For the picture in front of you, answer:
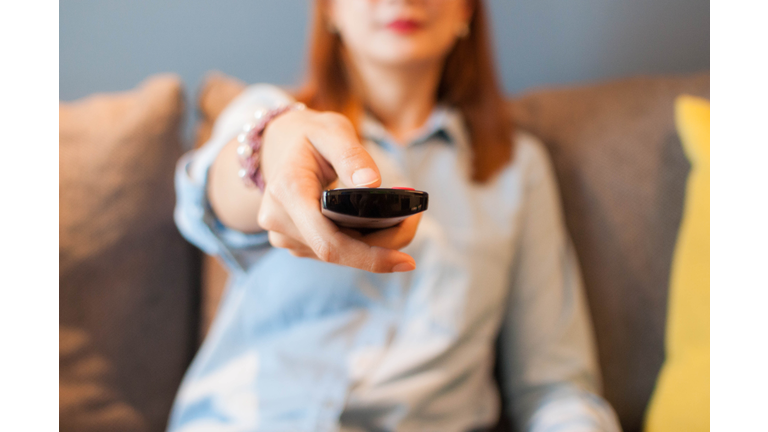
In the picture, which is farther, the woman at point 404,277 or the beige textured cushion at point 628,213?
the beige textured cushion at point 628,213

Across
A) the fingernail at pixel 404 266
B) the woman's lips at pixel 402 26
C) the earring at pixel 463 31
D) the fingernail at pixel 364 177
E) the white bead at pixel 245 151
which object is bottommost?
the fingernail at pixel 404 266

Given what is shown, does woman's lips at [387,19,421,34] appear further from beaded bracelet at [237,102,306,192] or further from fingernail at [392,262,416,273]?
fingernail at [392,262,416,273]

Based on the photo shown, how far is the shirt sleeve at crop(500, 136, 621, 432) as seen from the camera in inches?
Answer: 28.4

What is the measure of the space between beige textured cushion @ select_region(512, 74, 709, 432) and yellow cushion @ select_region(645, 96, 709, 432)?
0.05m

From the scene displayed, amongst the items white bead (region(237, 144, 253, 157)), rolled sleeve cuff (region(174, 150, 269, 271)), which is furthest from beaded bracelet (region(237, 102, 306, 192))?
rolled sleeve cuff (region(174, 150, 269, 271))

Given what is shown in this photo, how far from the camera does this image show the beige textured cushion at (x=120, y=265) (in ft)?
2.25

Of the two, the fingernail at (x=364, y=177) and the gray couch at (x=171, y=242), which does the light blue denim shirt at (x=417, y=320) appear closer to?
the gray couch at (x=171, y=242)

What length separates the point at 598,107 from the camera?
846 millimetres

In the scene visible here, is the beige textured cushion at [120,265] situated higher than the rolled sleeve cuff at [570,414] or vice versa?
the beige textured cushion at [120,265]

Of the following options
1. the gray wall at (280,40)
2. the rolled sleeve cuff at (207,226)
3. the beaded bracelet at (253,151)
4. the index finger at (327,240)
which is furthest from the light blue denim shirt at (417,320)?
the gray wall at (280,40)

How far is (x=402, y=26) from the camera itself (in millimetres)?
700

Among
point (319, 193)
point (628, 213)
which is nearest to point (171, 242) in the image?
point (319, 193)

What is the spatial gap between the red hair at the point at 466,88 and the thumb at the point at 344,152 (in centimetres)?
37

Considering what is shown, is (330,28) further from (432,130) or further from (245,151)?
(245,151)
